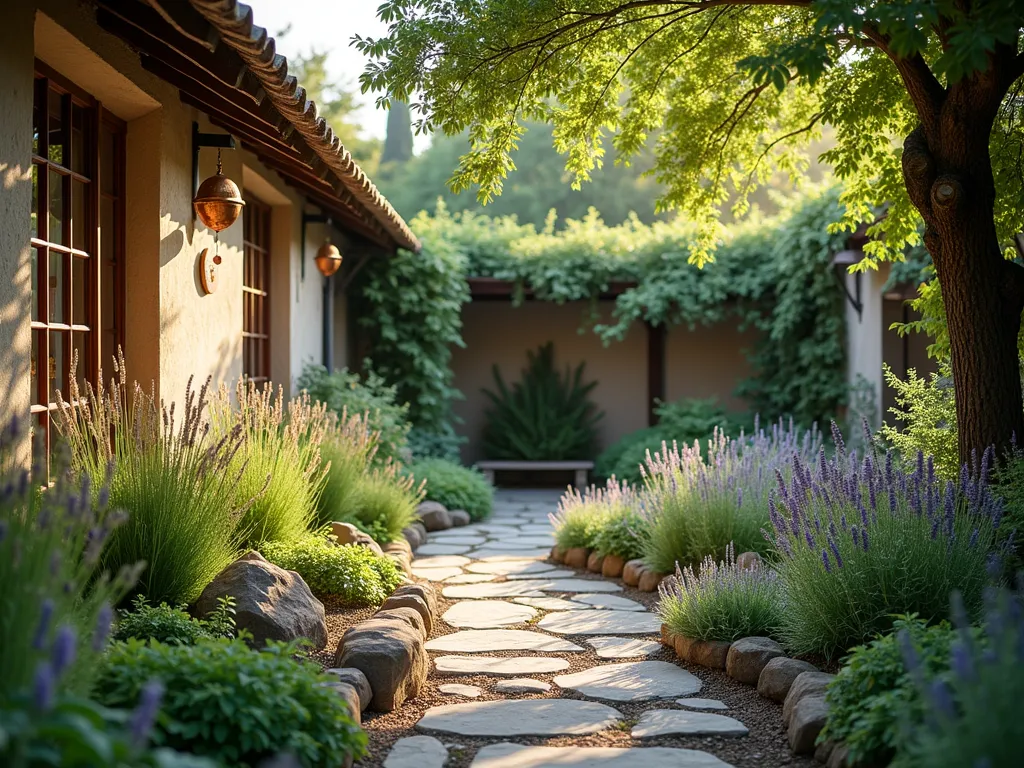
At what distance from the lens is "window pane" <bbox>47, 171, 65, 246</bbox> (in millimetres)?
4262

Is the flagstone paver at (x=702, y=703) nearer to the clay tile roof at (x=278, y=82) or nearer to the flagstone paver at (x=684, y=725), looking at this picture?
the flagstone paver at (x=684, y=725)

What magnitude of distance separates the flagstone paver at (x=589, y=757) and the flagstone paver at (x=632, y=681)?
636 mm

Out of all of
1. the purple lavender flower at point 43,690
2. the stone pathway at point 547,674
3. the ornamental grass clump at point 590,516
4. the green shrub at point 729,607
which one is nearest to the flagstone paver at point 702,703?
the stone pathway at point 547,674

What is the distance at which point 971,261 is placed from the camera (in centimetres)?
437

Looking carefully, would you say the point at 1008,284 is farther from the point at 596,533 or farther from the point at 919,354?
the point at 919,354

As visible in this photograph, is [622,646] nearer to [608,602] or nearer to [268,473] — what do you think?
[608,602]

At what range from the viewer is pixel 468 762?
3.08 m

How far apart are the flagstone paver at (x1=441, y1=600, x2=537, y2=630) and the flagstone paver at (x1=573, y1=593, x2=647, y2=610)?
0.37m

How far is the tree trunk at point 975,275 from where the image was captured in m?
4.33

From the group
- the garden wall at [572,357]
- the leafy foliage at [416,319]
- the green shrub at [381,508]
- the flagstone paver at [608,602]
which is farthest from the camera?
the garden wall at [572,357]

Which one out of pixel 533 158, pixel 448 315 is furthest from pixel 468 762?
pixel 533 158

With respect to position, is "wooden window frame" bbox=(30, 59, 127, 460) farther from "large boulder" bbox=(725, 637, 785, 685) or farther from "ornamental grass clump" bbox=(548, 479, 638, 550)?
"ornamental grass clump" bbox=(548, 479, 638, 550)

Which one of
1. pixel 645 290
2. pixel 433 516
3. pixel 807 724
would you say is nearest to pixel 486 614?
pixel 807 724

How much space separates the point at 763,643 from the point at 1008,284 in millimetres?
1950
